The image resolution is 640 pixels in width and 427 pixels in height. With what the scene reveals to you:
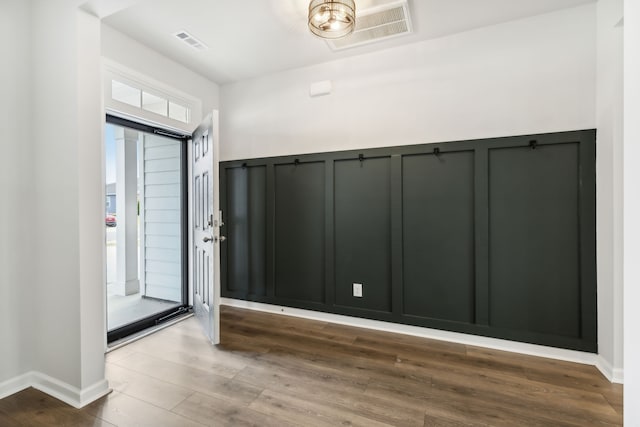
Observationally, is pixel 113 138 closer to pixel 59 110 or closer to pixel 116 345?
pixel 59 110

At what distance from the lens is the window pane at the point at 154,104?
2930mm

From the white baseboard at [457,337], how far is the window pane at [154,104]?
241cm

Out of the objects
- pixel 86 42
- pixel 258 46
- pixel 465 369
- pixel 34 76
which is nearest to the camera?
pixel 86 42

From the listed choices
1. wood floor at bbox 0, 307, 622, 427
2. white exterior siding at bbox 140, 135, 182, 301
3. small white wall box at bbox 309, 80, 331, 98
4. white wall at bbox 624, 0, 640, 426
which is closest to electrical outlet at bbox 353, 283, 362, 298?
wood floor at bbox 0, 307, 622, 427

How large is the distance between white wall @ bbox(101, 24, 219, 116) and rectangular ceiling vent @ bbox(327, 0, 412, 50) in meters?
1.73

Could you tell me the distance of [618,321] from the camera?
2.02m

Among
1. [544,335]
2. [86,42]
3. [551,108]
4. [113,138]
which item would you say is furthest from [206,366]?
[113,138]

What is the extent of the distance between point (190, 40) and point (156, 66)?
0.51 meters

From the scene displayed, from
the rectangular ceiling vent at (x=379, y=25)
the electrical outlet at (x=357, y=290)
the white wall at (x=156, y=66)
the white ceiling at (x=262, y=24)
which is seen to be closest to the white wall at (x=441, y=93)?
the white ceiling at (x=262, y=24)

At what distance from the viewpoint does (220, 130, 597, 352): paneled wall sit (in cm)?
234

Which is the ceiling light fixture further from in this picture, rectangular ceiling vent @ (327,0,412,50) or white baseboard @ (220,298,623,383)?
white baseboard @ (220,298,623,383)

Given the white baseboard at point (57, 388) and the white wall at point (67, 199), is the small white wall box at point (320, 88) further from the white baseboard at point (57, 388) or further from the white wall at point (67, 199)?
the white baseboard at point (57, 388)

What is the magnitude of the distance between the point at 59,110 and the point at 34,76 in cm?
40

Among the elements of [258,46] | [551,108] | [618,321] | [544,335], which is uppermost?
[258,46]
